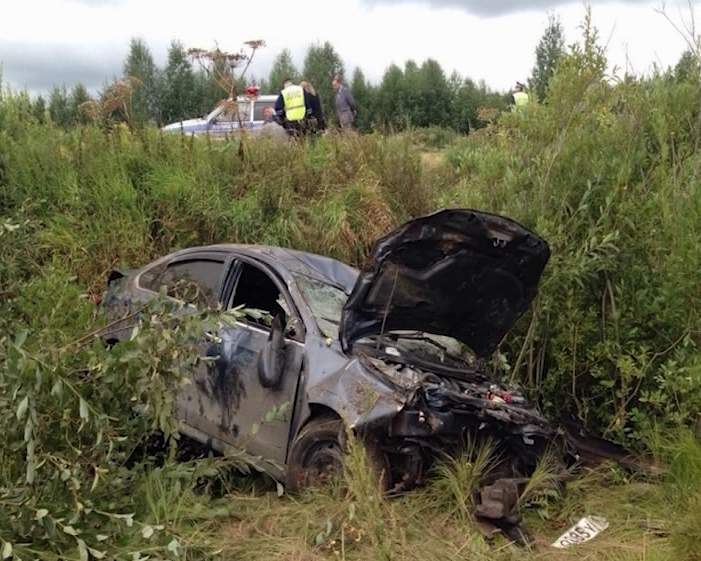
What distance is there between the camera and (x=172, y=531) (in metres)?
4.48

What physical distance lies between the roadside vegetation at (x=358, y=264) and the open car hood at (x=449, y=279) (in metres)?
0.83

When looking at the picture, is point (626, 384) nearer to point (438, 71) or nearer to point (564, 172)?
point (564, 172)

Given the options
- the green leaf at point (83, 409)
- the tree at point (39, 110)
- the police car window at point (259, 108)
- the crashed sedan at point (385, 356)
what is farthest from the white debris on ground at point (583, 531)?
the police car window at point (259, 108)

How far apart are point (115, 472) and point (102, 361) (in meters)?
0.67

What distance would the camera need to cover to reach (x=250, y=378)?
5.64m

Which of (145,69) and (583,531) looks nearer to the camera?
(583,531)

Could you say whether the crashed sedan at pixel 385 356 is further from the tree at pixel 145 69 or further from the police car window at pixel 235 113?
the tree at pixel 145 69

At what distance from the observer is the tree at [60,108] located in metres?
11.8

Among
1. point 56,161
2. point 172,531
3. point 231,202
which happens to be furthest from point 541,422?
point 56,161

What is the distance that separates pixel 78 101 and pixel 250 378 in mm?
10340

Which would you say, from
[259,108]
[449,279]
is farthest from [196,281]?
[259,108]

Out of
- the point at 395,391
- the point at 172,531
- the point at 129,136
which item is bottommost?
the point at 172,531

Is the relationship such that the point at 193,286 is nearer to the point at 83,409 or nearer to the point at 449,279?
the point at 449,279

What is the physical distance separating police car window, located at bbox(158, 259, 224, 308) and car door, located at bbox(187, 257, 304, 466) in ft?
0.48
